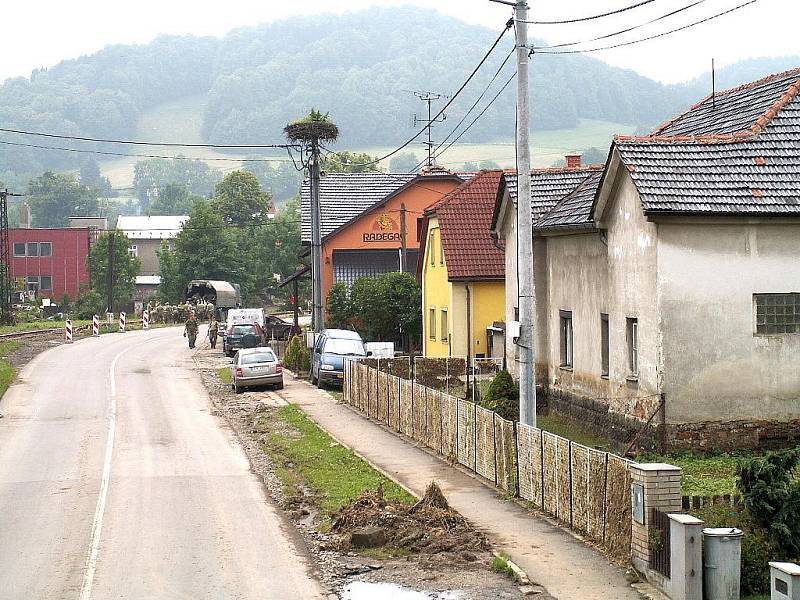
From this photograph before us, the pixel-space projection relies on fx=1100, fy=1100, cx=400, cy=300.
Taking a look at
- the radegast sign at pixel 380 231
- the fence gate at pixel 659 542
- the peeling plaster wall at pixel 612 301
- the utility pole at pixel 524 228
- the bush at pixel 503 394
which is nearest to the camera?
the fence gate at pixel 659 542

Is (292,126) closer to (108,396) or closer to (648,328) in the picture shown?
(108,396)

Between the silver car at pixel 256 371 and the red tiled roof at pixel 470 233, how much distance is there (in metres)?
6.91

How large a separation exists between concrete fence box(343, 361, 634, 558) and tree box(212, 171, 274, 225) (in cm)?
9986

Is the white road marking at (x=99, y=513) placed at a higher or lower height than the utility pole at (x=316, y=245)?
lower

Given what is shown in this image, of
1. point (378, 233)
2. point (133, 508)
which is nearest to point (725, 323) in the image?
point (133, 508)

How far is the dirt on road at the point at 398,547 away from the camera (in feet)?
40.6

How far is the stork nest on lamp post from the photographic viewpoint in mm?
43188

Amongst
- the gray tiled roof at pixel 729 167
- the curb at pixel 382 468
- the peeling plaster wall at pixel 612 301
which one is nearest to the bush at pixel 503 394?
the peeling plaster wall at pixel 612 301

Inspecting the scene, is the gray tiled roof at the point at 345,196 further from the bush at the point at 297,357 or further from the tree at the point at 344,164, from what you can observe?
the tree at the point at 344,164

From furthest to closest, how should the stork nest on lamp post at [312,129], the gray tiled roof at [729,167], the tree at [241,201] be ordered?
the tree at [241,201], the stork nest on lamp post at [312,129], the gray tiled roof at [729,167]

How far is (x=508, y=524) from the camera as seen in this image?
15.2m

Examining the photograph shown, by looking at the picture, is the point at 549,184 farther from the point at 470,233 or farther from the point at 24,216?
the point at 24,216

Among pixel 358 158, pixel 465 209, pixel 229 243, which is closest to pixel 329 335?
pixel 465 209

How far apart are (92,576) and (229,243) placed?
279ft
